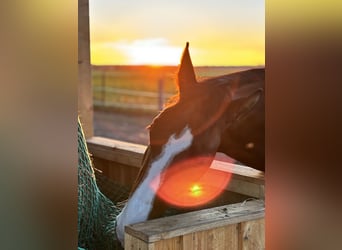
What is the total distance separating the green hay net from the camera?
1430 mm

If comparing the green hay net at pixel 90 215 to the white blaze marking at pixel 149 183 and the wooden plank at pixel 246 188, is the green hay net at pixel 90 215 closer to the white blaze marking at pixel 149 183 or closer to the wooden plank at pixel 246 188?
the white blaze marking at pixel 149 183

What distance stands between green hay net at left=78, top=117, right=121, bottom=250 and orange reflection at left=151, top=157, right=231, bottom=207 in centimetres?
24

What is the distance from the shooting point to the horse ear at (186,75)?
1.31 meters

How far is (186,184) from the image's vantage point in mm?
1334

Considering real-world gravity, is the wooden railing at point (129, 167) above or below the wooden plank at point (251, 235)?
above

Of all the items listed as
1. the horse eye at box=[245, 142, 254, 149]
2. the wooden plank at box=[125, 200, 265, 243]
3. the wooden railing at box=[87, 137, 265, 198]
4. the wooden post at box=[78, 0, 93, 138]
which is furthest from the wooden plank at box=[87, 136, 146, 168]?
the wooden plank at box=[125, 200, 265, 243]

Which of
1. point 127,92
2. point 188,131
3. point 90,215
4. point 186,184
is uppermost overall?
point 127,92

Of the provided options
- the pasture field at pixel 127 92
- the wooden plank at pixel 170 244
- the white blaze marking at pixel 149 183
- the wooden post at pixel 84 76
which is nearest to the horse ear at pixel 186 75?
the white blaze marking at pixel 149 183

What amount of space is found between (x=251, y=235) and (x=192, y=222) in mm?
205

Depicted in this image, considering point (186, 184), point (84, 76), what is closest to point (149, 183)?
point (186, 184)

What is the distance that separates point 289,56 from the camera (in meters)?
0.30

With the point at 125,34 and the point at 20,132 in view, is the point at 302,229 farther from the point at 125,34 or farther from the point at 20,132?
the point at 125,34

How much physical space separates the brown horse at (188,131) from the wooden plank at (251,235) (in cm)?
22

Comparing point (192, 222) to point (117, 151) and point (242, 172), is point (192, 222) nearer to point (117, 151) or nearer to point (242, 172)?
point (242, 172)
